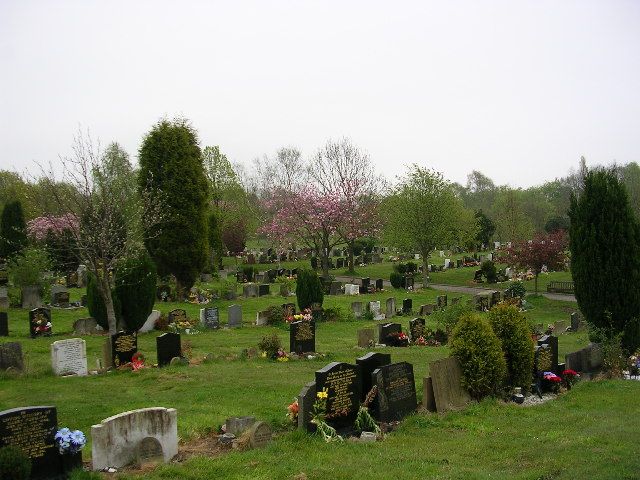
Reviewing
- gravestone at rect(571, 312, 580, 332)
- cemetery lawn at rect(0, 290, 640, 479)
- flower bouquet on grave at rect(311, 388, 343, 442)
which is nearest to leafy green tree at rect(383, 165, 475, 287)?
gravestone at rect(571, 312, 580, 332)

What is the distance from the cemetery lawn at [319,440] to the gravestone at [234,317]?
4.22m

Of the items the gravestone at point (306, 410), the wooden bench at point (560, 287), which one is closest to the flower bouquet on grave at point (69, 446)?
the gravestone at point (306, 410)

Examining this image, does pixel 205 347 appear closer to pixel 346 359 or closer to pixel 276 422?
pixel 346 359

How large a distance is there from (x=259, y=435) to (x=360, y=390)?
7.50 ft

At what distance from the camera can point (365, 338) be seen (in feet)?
60.4

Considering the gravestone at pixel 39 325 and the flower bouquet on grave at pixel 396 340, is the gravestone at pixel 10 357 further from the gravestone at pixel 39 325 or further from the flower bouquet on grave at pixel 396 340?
the flower bouquet on grave at pixel 396 340

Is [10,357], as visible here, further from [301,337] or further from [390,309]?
[390,309]

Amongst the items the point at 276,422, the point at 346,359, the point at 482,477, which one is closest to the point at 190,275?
the point at 346,359

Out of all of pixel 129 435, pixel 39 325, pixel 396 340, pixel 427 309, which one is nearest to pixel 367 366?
pixel 129 435

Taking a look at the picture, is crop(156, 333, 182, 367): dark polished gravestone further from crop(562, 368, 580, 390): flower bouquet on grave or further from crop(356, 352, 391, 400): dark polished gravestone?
crop(562, 368, 580, 390): flower bouquet on grave

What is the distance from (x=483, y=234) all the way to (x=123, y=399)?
60306mm

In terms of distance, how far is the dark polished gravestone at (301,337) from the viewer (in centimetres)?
1717

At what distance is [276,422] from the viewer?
406 inches

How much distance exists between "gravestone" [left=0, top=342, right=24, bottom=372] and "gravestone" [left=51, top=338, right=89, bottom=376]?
0.75 meters
